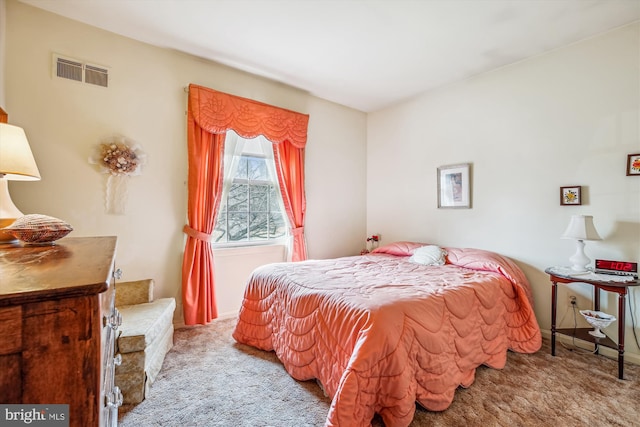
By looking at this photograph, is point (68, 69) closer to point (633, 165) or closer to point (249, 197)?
point (249, 197)

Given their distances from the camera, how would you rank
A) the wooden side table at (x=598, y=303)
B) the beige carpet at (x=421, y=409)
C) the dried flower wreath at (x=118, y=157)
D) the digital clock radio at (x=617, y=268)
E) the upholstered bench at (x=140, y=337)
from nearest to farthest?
1. the beige carpet at (x=421, y=409)
2. the upholstered bench at (x=140, y=337)
3. the wooden side table at (x=598, y=303)
4. the digital clock radio at (x=617, y=268)
5. the dried flower wreath at (x=118, y=157)

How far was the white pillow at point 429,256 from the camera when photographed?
2.92 metres

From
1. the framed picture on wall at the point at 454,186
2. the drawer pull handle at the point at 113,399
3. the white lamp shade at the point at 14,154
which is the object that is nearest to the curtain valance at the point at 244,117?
the white lamp shade at the point at 14,154

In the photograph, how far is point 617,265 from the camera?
2.22 meters

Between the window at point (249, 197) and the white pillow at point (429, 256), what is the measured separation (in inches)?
64.1

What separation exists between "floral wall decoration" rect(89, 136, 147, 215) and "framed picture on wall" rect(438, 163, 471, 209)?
329 cm

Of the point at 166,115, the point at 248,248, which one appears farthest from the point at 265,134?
the point at 248,248

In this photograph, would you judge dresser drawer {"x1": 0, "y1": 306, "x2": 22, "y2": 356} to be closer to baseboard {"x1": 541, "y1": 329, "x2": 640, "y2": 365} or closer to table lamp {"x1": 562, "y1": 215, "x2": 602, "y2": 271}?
table lamp {"x1": 562, "y1": 215, "x2": 602, "y2": 271}

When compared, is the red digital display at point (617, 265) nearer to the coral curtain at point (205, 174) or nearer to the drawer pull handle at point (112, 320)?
the drawer pull handle at point (112, 320)

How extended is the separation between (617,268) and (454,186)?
5.18 feet

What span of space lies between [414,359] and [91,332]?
61.4 inches

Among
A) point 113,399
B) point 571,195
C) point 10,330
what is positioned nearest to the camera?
point 10,330

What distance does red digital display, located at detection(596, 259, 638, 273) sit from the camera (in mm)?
2135

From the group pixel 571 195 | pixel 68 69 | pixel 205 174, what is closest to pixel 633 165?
pixel 571 195
